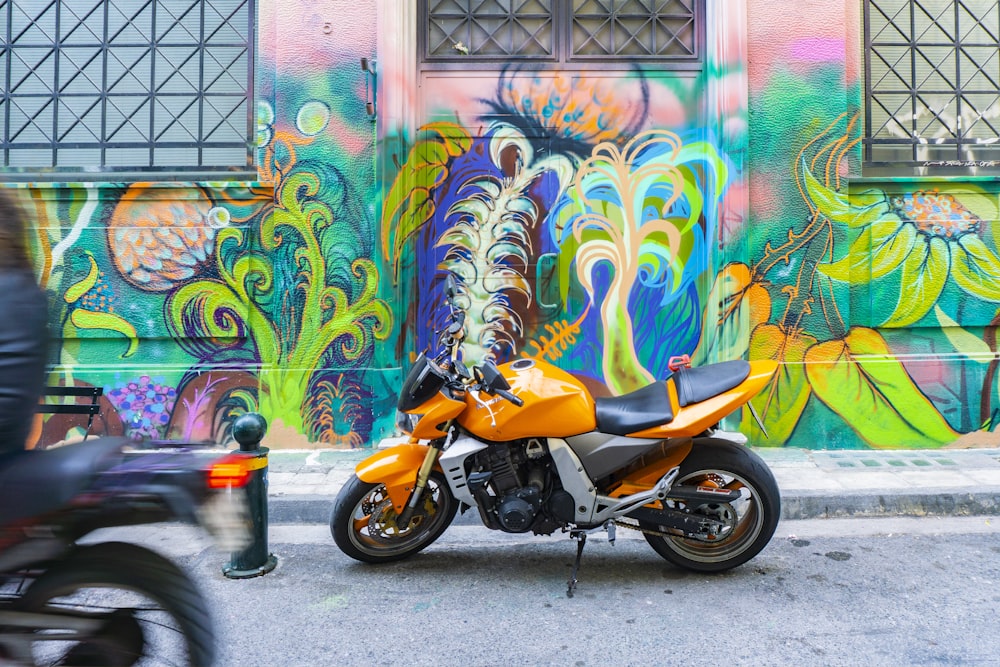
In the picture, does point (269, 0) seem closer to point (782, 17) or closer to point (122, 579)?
point (782, 17)

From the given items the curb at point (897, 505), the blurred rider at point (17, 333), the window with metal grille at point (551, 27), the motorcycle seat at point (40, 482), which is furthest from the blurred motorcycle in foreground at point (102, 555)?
the window with metal grille at point (551, 27)

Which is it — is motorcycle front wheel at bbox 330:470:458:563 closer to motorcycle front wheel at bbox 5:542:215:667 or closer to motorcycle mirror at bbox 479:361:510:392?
motorcycle mirror at bbox 479:361:510:392

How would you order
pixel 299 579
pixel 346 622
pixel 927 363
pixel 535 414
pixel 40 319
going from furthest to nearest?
1. pixel 927 363
2. pixel 299 579
3. pixel 535 414
4. pixel 346 622
5. pixel 40 319

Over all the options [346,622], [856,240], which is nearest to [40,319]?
[346,622]

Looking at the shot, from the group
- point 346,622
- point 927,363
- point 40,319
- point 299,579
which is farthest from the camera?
point 927,363

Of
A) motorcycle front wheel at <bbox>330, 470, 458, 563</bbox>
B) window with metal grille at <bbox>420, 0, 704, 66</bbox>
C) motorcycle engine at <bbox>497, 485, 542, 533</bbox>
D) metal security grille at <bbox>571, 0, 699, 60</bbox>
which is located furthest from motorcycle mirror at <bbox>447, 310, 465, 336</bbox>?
metal security grille at <bbox>571, 0, 699, 60</bbox>

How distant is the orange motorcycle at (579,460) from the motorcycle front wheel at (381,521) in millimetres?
13

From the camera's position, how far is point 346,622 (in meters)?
3.26

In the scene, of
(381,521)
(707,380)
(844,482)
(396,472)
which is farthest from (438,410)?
(844,482)

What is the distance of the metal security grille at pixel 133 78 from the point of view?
6422 mm

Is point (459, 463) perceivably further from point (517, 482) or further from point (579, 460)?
point (579, 460)

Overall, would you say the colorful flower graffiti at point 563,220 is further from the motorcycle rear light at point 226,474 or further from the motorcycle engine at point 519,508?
the motorcycle rear light at point 226,474

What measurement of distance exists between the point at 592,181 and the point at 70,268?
4.80m

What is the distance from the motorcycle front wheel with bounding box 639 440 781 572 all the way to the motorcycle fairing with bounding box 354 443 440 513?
1.26 m
